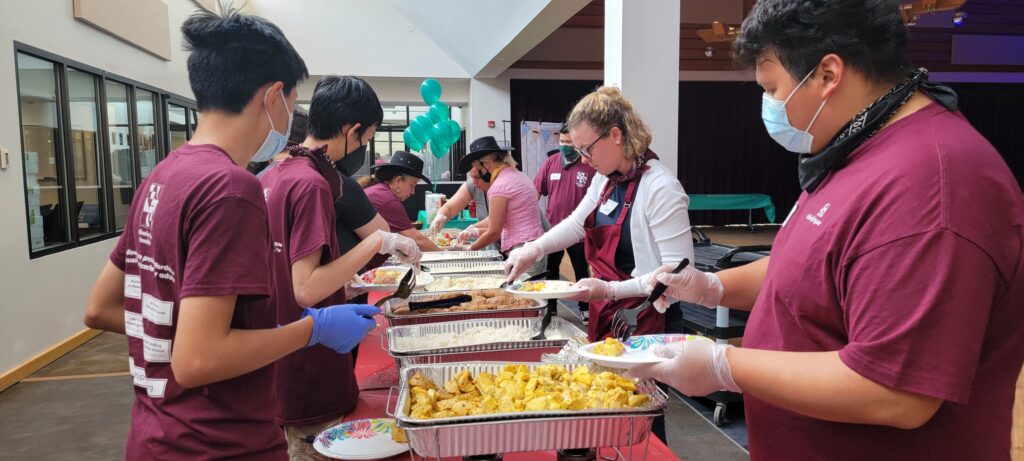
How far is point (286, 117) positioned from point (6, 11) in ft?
13.7

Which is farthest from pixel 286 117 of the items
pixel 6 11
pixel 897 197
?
pixel 6 11

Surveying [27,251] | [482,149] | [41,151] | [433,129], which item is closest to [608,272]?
[482,149]

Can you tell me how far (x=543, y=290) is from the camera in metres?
1.95

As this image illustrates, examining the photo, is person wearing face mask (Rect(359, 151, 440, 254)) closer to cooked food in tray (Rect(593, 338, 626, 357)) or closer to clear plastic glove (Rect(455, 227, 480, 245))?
clear plastic glove (Rect(455, 227, 480, 245))

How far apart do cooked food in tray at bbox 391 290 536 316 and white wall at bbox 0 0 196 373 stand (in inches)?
131

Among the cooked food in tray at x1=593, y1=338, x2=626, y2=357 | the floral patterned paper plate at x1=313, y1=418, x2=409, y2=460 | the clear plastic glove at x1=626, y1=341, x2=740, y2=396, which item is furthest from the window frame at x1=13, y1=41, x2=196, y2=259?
the clear plastic glove at x1=626, y1=341, x2=740, y2=396

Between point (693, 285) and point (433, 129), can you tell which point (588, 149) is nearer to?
point (693, 285)

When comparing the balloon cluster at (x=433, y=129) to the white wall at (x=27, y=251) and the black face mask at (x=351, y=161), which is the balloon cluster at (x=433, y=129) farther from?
the black face mask at (x=351, y=161)

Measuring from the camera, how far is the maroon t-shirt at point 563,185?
4.83 metres

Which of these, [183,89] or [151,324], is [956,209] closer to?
[151,324]

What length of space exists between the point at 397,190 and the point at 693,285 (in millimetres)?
2485

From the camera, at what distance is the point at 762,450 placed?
3.25 feet

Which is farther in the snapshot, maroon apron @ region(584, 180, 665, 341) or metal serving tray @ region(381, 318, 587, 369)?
maroon apron @ region(584, 180, 665, 341)

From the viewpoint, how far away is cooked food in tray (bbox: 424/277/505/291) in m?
2.50
